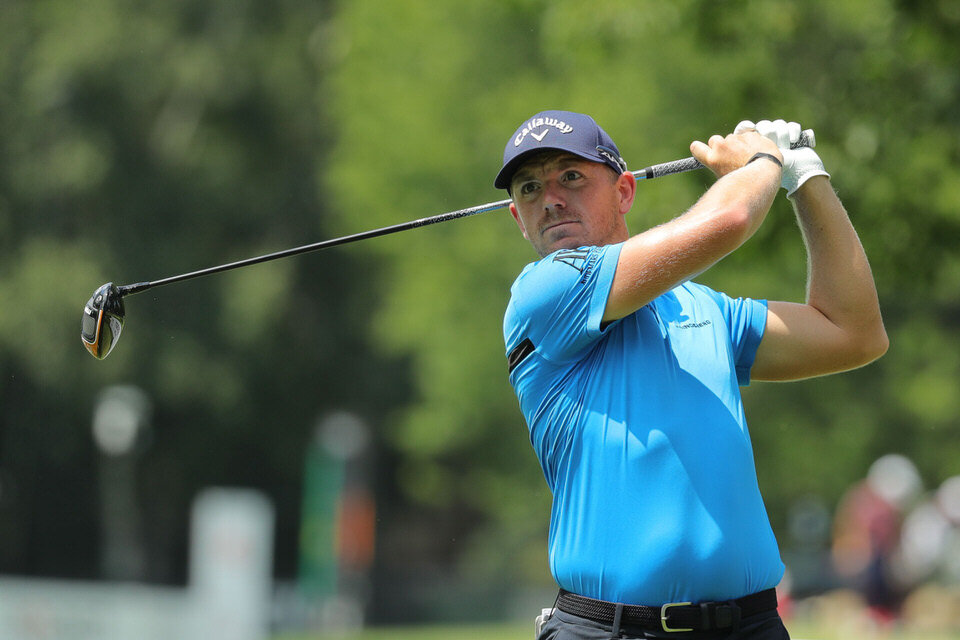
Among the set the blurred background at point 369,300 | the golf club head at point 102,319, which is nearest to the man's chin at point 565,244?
the golf club head at point 102,319

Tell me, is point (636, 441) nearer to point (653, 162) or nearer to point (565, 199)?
point (565, 199)

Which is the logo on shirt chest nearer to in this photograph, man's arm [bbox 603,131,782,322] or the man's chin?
man's arm [bbox 603,131,782,322]

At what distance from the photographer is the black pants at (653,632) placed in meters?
3.43

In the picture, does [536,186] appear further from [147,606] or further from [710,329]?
[147,606]

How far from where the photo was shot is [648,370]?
11.7 ft

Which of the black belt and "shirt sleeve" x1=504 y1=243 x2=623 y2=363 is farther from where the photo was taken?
"shirt sleeve" x1=504 y1=243 x2=623 y2=363

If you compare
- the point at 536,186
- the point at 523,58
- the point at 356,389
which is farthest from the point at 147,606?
the point at 356,389

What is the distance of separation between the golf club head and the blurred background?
6187mm

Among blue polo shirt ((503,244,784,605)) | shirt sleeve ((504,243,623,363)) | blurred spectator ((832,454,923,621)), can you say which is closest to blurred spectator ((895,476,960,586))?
blurred spectator ((832,454,923,621))

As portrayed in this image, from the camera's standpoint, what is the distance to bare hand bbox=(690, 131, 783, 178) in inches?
147

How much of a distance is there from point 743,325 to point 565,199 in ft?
1.98

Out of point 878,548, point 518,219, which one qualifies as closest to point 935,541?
point 878,548

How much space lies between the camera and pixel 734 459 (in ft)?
11.6

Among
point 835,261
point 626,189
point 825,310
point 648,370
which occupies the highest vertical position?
point 626,189
